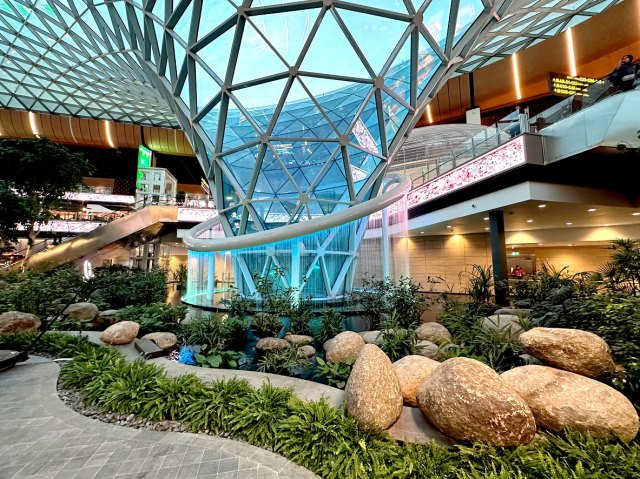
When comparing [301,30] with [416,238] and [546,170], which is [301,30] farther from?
[416,238]

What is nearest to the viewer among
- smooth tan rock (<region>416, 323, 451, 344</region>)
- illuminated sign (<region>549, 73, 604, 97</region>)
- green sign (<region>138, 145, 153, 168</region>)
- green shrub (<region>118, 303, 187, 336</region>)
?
smooth tan rock (<region>416, 323, 451, 344</region>)

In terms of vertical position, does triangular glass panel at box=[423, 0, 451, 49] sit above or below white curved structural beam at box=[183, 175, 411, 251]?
above

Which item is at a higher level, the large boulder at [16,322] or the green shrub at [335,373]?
the large boulder at [16,322]

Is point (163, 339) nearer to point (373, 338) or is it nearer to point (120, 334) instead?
point (120, 334)

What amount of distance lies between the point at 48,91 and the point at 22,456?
38.2m

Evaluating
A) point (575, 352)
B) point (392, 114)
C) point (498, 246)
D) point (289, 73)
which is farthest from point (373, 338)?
point (392, 114)

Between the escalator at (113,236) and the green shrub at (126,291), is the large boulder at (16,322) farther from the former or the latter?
the escalator at (113,236)

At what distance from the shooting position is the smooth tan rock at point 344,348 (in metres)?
5.80

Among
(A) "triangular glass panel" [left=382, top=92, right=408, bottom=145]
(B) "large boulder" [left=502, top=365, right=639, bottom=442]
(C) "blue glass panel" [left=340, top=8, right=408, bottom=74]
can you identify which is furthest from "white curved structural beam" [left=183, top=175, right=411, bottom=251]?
(B) "large boulder" [left=502, top=365, right=639, bottom=442]

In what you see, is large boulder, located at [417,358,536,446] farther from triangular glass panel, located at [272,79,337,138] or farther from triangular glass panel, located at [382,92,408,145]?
triangular glass panel, located at [272,79,337,138]

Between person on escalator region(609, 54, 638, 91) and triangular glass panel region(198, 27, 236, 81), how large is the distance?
12.0 metres

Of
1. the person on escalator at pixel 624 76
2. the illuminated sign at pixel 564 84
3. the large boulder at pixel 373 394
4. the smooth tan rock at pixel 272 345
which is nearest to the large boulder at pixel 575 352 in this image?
the large boulder at pixel 373 394

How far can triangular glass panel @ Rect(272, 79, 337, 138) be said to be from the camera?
1246cm

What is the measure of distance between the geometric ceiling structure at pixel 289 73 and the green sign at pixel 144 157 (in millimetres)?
17307
